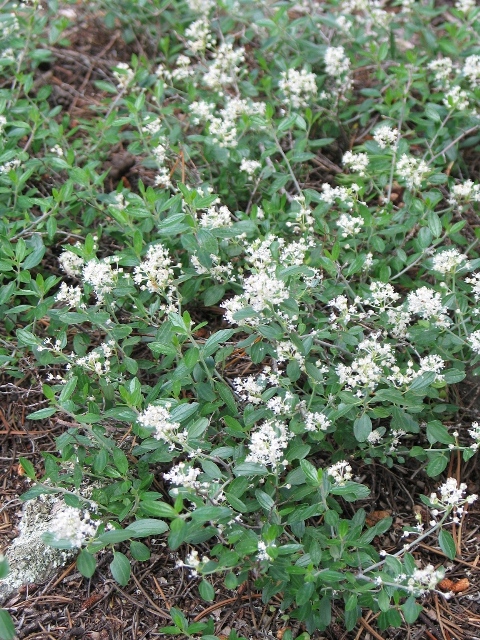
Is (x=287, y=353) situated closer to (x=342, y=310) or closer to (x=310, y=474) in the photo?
(x=342, y=310)

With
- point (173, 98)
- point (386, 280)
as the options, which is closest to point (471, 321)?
point (386, 280)

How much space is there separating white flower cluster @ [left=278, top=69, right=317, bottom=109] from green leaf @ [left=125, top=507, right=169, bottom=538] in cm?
265

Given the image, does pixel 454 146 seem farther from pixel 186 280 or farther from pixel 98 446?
pixel 98 446

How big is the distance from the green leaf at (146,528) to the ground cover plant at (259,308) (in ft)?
0.19

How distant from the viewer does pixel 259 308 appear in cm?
265

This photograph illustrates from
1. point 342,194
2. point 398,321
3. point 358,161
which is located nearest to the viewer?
point 398,321

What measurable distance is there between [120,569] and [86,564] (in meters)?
0.15

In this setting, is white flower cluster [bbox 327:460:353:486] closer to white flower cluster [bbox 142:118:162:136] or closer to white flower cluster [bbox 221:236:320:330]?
white flower cluster [bbox 221:236:320:330]

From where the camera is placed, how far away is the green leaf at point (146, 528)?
2.43 m

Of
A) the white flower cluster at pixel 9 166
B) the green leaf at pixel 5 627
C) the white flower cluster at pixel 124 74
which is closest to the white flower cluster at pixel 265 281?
the green leaf at pixel 5 627

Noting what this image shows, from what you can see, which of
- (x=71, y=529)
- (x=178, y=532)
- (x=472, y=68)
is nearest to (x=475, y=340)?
(x=178, y=532)

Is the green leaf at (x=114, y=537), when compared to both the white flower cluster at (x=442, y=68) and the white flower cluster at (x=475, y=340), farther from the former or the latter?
the white flower cluster at (x=442, y=68)

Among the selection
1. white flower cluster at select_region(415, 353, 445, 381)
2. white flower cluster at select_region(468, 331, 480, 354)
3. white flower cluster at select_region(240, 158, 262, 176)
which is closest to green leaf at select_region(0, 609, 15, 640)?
white flower cluster at select_region(415, 353, 445, 381)

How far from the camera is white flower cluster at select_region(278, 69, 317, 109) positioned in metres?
4.05
